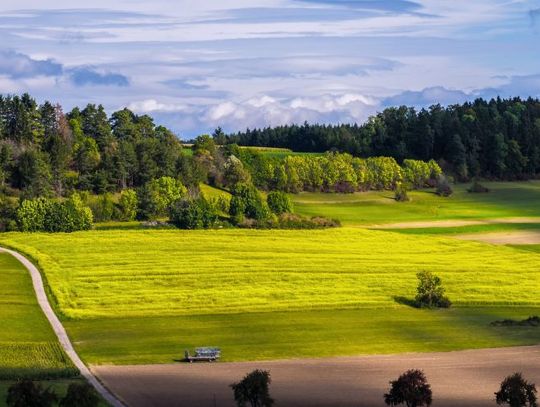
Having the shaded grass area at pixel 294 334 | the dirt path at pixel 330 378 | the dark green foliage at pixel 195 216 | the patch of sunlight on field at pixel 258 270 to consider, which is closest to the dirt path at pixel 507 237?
the patch of sunlight on field at pixel 258 270

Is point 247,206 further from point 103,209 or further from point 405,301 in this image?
point 405,301

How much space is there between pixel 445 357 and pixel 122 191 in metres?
91.6

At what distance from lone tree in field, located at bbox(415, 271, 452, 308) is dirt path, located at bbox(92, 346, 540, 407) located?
19527 millimetres

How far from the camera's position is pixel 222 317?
7956 centimetres

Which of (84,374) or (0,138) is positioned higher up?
(0,138)

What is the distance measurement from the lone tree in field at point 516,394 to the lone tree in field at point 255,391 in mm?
10862

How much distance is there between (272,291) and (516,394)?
148 ft

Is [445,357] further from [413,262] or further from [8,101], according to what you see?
[8,101]

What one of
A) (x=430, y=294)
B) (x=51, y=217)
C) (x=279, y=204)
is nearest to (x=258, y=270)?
(x=430, y=294)

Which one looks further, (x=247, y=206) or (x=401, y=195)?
(x=401, y=195)

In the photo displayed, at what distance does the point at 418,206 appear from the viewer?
169875 millimetres

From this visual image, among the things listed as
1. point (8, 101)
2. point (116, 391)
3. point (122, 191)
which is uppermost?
point (8, 101)

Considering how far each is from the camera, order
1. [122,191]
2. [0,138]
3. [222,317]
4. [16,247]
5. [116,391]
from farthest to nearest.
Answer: [0,138] < [122,191] < [16,247] < [222,317] < [116,391]

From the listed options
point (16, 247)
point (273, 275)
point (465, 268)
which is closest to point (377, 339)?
point (273, 275)
